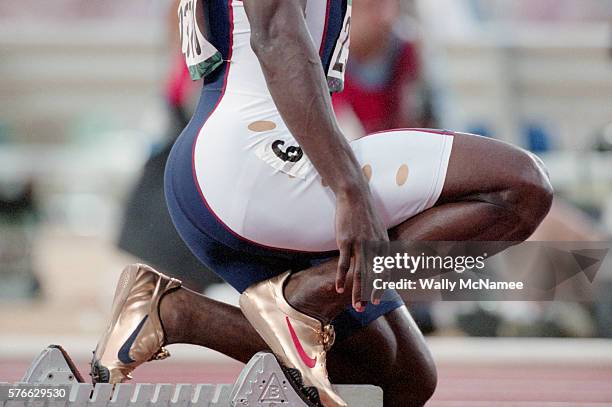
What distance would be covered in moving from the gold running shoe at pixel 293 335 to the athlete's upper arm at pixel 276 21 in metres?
0.37

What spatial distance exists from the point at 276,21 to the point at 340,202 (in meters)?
0.26

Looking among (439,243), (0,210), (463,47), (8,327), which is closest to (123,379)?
(439,243)

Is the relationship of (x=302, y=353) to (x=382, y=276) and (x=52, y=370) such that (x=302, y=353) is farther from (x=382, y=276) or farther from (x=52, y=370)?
(x=52, y=370)

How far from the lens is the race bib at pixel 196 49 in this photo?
5.70 feet

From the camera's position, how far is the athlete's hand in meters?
1.54

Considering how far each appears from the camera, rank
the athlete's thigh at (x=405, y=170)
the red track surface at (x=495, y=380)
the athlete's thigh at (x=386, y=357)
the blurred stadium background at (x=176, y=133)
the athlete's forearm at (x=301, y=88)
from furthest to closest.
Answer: the blurred stadium background at (x=176, y=133) → the red track surface at (x=495, y=380) → the athlete's thigh at (x=386, y=357) → the athlete's thigh at (x=405, y=170) → the athlete's forearm at (x=301, y=88)

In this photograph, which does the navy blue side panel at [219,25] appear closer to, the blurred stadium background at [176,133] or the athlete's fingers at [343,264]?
the athlete's fingers at [343,264]

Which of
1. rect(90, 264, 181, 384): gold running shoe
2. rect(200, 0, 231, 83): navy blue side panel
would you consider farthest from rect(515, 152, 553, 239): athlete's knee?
rect(90, 264, 181, 384): gold running shoe

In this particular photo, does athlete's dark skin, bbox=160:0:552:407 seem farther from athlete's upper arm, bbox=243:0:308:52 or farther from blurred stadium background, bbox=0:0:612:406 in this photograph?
blurred stadium background, bbox=0:0:612:406

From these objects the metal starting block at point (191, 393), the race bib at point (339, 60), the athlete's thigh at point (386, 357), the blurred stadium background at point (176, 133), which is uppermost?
the race bib at point (339, 60)

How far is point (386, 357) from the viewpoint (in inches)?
76.0

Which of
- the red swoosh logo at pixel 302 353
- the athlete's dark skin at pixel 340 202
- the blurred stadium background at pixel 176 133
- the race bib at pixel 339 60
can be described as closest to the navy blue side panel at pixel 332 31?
the race bib at pixel 339 60

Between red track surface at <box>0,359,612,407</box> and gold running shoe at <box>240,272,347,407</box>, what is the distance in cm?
91

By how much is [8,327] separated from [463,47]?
3764 millimetres
